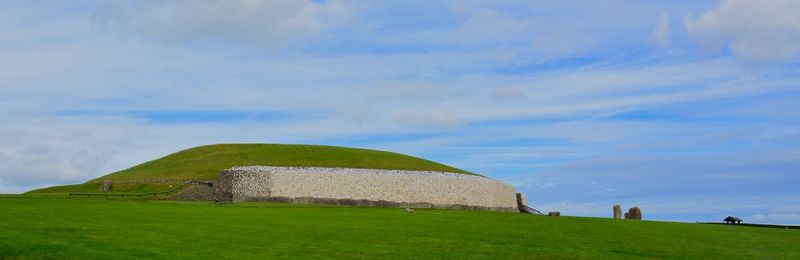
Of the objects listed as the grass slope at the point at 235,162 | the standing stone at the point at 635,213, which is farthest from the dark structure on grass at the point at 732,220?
the grass slope at the point at 235,162

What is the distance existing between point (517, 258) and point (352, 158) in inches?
2183

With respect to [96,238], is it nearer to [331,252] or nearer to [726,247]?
[331,252]

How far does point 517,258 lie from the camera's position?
25953mm

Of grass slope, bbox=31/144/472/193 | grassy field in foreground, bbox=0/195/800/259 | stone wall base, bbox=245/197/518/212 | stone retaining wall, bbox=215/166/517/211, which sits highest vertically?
grass slope, bbox=31/144/472/193

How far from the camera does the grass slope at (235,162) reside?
73938 millimetres

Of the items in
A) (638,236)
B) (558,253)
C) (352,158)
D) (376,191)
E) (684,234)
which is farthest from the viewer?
(352,158)

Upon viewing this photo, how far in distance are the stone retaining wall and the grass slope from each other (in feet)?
21.2

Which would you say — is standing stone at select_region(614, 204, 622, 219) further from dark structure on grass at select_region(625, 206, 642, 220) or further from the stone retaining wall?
the stone retaining wall

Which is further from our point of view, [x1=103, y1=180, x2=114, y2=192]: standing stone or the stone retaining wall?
[x1=103, y1=180, x2=114, y2=192]: standing stone

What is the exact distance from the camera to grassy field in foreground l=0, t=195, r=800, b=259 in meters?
25.6

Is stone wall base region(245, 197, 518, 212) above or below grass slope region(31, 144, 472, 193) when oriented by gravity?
below

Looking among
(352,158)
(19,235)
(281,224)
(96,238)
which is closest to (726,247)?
(281,224)

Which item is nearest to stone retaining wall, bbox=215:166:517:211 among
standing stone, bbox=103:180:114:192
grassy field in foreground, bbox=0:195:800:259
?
standing stone, bbox=103:180:114:192

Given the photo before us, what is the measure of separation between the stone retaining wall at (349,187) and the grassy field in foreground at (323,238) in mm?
22379
